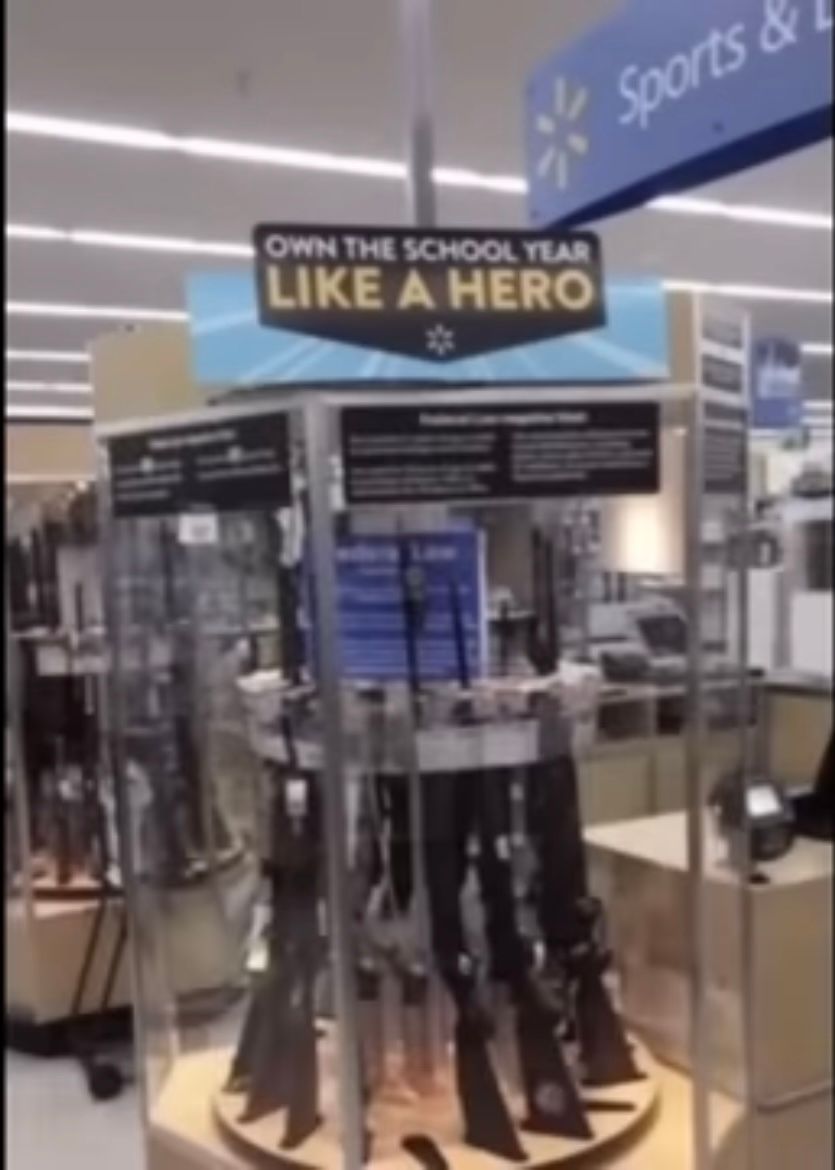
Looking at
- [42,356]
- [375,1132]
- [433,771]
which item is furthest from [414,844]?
[42,356]

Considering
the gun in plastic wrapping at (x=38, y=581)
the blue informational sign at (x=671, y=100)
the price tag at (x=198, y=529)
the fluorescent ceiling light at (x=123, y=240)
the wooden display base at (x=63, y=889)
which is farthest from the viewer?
the fluorescent ceiling light at (x=123, y=240)

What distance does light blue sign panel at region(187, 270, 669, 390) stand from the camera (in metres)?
2.03

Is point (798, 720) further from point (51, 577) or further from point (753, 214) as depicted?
point (753, 214)

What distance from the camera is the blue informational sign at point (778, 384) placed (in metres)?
7.79

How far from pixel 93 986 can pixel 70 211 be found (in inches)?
173

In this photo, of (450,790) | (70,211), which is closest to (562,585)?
(450,790)

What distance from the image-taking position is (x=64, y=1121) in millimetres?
3447

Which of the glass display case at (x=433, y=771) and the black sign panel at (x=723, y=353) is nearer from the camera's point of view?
the glass display case at (x=433, y=771)

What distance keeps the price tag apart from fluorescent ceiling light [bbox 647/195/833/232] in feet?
18.6

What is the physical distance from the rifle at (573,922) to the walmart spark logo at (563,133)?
1.12 meters

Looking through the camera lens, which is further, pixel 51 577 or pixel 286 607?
pixel 51 577

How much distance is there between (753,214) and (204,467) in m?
6.79

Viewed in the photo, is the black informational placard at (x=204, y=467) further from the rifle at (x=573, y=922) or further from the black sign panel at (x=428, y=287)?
the rifle at (x=573, y=922)

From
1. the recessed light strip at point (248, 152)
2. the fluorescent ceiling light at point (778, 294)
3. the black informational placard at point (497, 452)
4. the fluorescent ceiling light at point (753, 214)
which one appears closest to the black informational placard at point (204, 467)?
the black informational placard at point (497, 452)
